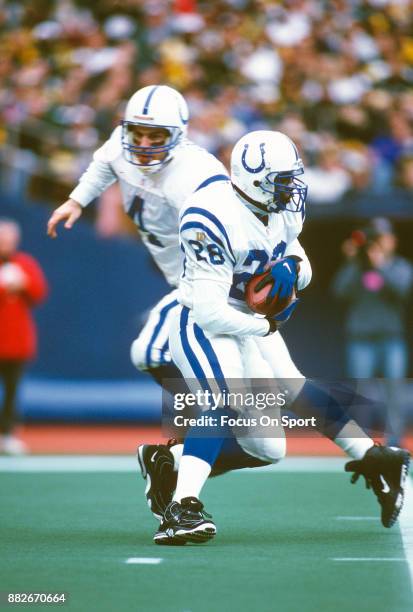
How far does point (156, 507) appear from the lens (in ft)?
18.2

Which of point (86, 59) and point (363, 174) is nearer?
point (363, 174)

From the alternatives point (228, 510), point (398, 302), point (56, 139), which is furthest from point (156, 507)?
point (56, 139)

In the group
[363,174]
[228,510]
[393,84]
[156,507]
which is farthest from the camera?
[393,84]

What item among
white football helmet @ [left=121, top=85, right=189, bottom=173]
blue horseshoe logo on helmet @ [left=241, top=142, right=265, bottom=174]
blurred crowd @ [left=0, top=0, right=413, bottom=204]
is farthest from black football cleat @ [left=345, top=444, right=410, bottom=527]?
blurred crowd @ [left=0, top=0, right=413, bottom=204]

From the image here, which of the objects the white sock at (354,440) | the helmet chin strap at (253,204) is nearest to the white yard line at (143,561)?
the white sock at (354,440)

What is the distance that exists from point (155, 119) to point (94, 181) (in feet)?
1.82

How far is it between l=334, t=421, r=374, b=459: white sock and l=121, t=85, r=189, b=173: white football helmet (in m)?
1.51

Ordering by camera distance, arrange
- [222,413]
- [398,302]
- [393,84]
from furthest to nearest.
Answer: [393,84] → [398,302] → [222,413]

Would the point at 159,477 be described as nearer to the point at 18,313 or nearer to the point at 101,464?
the point at 101,464

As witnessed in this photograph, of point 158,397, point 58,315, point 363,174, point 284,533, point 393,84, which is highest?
point 393,84

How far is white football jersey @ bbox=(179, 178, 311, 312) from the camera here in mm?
5055

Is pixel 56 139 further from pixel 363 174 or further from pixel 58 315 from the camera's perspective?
pixel 363 174

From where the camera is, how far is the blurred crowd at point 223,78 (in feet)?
38.6

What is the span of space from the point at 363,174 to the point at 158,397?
2757 millimetres
